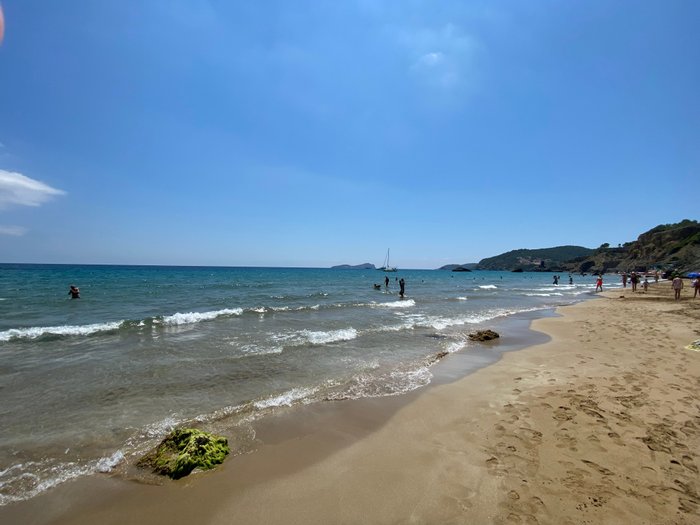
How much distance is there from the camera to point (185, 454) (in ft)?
14.9

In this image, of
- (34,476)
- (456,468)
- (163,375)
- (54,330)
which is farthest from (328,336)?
(54,330)

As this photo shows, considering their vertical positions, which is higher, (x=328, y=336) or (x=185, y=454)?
(x=185, y=454)

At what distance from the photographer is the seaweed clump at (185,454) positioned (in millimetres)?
4453

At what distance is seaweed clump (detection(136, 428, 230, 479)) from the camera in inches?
175

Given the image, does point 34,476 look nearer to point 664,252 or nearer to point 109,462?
point 109,462

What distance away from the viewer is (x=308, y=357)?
35.0ft

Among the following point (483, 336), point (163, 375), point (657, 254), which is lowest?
point (163, 375)

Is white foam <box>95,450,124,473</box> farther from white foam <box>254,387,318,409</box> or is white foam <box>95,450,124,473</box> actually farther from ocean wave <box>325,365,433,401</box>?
ocean wave <box>325,365,433,401</box>

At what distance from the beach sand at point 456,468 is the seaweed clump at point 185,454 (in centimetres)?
17

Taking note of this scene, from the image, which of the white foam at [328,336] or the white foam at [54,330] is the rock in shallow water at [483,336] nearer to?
the white foam at [328,336]

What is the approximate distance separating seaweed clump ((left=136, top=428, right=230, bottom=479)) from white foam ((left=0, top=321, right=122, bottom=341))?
40.9 feet

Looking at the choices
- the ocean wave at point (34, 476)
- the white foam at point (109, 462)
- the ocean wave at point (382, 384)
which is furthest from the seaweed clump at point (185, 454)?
the ocean wave at point (382, 384)

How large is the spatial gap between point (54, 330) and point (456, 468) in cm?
1742

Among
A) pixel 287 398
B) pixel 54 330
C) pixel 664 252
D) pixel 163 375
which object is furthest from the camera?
pixel 664 252
